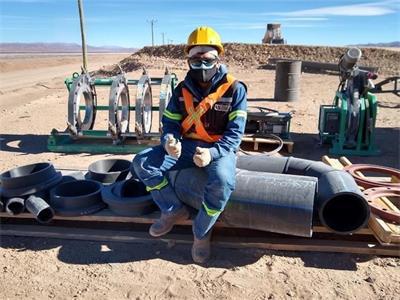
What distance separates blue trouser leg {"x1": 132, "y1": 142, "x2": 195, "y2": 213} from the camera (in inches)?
132

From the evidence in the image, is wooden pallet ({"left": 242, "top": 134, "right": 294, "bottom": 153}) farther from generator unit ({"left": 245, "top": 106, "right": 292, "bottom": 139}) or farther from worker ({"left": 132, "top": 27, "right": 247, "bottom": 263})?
worker ({"left": 132, "top": 27, "right": 247, "bottom": 263})

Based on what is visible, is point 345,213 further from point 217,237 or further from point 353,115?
point 353,115

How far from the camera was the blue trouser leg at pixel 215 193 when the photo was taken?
3.09 metres

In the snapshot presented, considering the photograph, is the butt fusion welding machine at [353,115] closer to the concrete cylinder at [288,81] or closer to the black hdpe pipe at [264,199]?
the black hdpe pipe at [264,199]

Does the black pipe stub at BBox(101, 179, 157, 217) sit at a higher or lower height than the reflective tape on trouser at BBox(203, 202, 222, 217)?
lower

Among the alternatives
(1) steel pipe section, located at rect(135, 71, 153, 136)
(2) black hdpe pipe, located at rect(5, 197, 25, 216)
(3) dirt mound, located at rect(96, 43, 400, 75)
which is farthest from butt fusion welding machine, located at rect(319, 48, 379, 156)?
(3) dirt mound, located at rect(96, 43, 400, 75)

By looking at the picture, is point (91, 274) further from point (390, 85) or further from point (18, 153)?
point (390, 85)

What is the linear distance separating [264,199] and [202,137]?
28.2 inches

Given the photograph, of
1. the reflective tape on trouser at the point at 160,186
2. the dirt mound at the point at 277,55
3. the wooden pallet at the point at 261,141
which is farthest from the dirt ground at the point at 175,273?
the dirt mound at the point at 277,55

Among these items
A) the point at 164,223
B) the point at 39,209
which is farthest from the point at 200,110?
the point at 39,209

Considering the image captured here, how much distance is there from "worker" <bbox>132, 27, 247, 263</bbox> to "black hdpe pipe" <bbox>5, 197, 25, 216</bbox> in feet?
3.69

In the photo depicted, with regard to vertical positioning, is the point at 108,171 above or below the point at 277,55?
below

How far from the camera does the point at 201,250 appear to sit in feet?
10.8

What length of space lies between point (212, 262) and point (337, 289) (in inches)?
37.2
